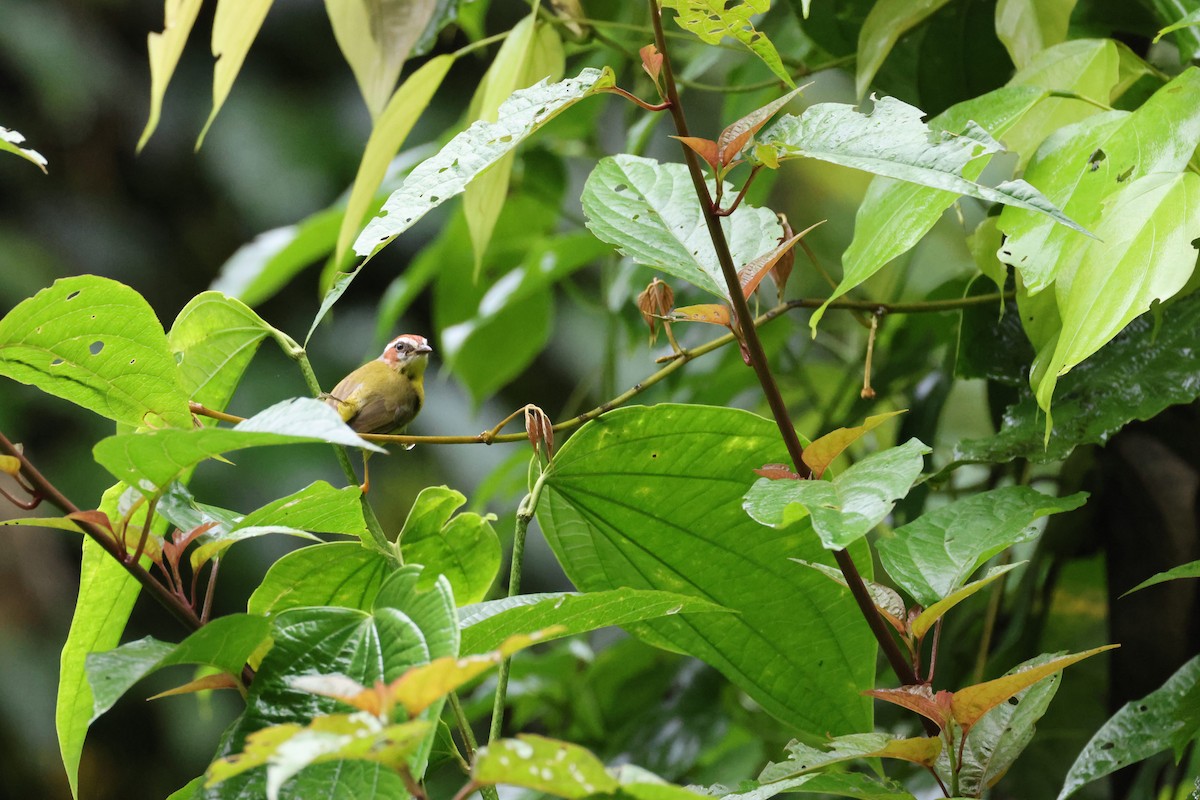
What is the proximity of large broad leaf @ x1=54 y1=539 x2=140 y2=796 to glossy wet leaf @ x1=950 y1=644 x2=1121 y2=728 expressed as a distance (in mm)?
330

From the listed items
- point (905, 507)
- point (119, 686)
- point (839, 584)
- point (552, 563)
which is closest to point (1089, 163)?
point (839, 584)

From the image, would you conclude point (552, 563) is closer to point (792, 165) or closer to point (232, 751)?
point (792, 165)

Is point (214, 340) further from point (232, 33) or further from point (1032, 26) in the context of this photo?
point (1032, 26)

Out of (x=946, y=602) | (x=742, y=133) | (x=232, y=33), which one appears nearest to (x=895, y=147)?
(x=742, y=133)

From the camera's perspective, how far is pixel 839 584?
47 cm

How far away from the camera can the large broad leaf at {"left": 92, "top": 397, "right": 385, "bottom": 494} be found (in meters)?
0.29

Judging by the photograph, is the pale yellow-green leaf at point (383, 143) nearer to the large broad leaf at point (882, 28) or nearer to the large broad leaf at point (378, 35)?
the large broad leaf at point (378, 35)

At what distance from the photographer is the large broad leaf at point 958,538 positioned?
16.9 inches

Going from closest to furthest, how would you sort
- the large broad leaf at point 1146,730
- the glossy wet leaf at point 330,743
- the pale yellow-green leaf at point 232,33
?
the glossy wet leaf at point 330,743
the large broad leaf at point 1146,730
the pale yellow-green leaf at point 232,33

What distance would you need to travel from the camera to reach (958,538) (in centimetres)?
46

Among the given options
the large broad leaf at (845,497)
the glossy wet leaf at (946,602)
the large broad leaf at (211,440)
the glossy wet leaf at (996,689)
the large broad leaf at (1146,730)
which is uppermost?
the large broad leaf at (211,440)

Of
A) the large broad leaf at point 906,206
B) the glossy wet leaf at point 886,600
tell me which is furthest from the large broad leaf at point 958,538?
the large broad leaf at point 906,206

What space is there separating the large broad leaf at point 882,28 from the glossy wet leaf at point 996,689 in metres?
0.31

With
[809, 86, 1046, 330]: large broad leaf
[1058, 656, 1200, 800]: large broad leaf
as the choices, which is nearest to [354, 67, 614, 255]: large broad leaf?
[809, 86, 1046, 330]: large broad leaf
